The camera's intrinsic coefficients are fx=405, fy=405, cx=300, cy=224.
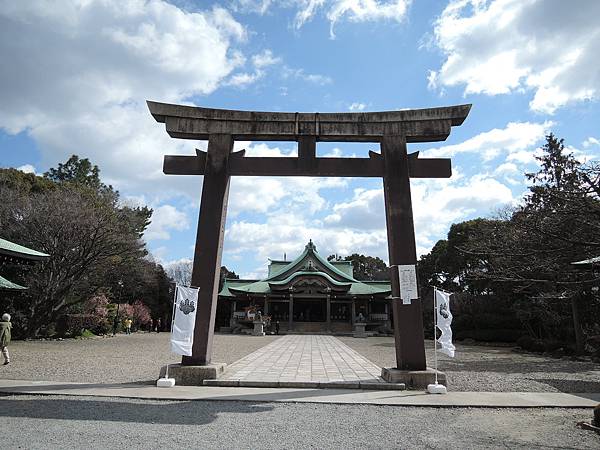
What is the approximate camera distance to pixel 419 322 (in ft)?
25.4

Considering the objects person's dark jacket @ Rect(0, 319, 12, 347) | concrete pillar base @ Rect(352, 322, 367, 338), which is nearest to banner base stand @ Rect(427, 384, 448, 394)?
person's dark jacket @ Rect(0, 319, 12, 347)

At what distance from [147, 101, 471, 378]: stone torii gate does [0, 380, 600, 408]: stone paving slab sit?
1.52m

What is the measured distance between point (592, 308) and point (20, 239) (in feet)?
90.1

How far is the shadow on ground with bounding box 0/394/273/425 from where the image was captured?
5.16m

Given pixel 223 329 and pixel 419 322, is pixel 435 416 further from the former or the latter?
pixel 223 329

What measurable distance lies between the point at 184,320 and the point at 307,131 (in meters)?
4.52

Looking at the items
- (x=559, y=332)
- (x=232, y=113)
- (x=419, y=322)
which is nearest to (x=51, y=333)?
(x=232, y=113)

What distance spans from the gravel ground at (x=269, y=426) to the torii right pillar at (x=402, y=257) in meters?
1.54

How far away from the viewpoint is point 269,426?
4980 mm

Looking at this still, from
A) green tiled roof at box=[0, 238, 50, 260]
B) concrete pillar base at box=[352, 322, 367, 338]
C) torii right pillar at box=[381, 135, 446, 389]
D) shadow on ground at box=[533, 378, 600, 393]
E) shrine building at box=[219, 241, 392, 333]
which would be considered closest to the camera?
torii right pillar at box=[381, 135, 446, 389]

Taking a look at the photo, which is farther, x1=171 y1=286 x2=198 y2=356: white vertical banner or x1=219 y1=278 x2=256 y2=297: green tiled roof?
x1=219 y1=278 x2=256 y2=297: green tiled roof

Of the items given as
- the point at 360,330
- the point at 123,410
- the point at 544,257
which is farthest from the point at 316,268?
the point at 123,410

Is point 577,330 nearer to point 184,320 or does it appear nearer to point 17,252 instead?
point 184,320

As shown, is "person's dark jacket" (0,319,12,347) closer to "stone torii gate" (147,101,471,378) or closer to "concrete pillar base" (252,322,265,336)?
"stone torii gate" (147,101,471,378)
